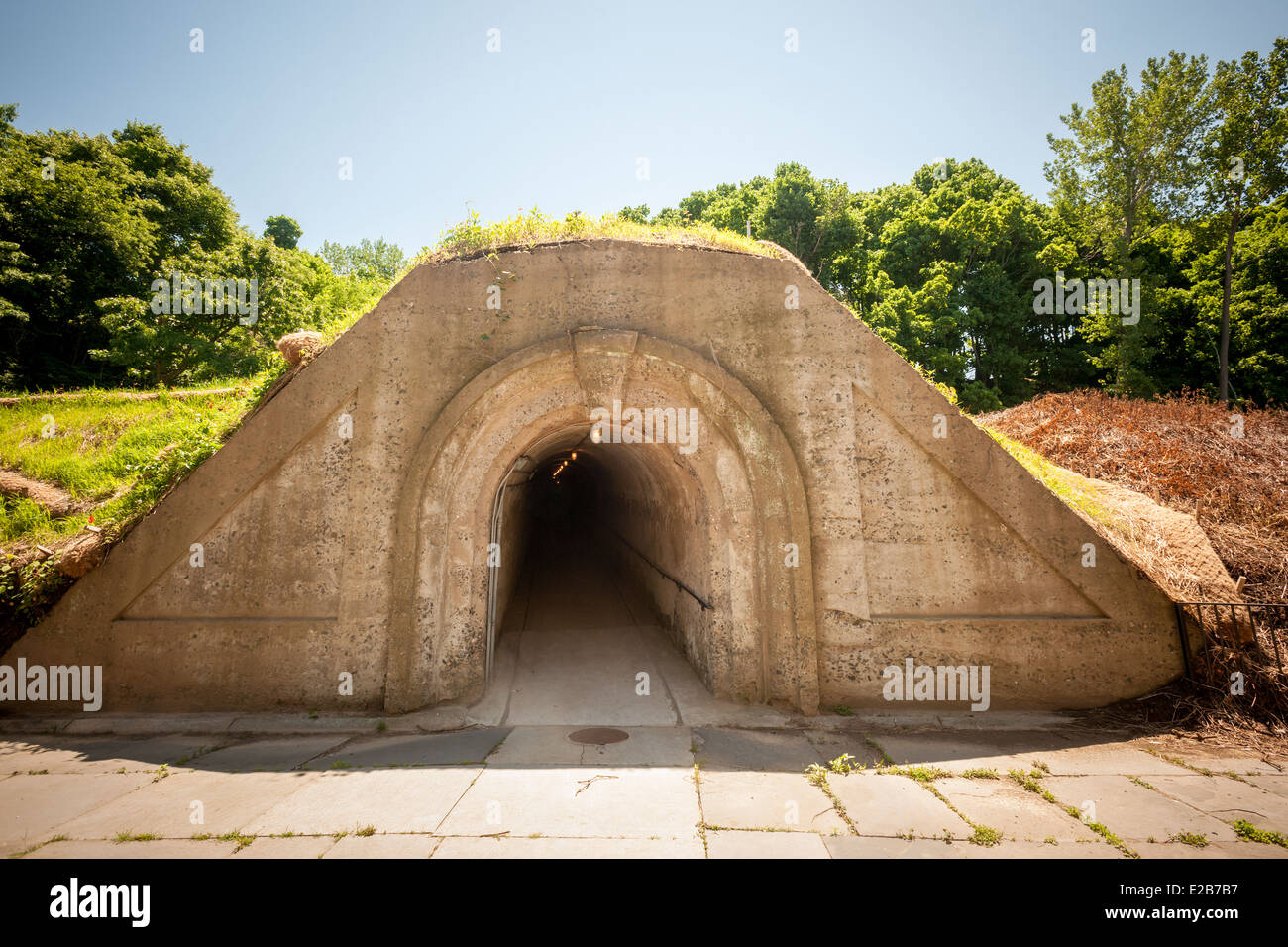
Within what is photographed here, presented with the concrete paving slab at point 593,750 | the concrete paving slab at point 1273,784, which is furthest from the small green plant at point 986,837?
the concrete paving slab at point 1273,784

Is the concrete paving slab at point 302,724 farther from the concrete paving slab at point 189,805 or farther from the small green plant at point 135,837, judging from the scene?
the small green plant at point 135,837

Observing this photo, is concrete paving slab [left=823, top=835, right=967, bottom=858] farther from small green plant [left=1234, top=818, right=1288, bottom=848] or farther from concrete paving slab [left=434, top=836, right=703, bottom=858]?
small green plant [left=1234, top=818, right=1288, bottom=848]

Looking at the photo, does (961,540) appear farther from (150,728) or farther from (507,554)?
(150,728)

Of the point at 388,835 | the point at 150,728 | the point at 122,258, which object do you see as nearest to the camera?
the point at 388,835

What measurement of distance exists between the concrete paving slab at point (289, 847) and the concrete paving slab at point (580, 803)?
2.64 feet

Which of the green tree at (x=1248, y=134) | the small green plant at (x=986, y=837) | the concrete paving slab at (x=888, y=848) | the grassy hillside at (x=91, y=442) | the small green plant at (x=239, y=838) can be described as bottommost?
the small green plant at (x=986, y=837)

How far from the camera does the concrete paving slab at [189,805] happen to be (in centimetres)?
425

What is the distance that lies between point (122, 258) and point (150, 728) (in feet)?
82.8

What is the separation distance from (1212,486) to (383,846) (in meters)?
12.6

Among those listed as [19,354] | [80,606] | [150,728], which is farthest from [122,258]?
[150,728]

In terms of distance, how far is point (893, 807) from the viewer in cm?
470

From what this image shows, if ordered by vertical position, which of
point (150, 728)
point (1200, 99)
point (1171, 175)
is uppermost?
point (1200, 99)

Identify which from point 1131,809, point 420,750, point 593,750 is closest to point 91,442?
point 420,750

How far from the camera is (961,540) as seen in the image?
279 inches
